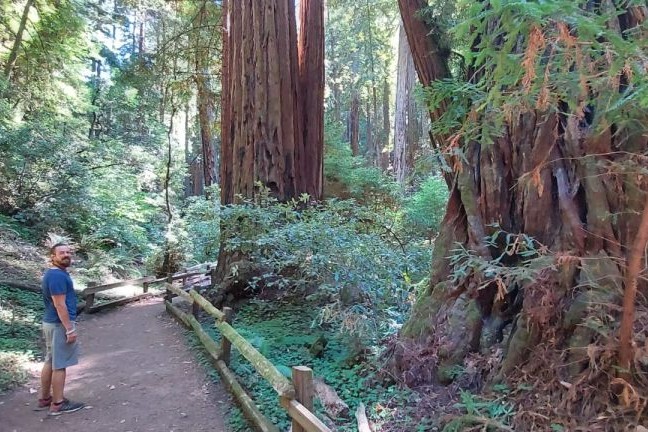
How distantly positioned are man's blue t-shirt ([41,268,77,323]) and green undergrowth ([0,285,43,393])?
1799mm

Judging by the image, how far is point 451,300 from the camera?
4.88 m

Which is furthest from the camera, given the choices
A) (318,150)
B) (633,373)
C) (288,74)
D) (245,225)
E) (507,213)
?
(318,150)

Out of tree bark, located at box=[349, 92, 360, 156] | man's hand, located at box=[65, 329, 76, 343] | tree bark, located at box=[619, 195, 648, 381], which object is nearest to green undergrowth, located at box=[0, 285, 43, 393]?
man's hand, located at box=[65, 329, 76, 343]

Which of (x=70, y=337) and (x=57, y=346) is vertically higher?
(x=70, y=337)

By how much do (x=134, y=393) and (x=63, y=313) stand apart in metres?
1.60

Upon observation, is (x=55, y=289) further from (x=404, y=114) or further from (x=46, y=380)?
(x=404, y=114)

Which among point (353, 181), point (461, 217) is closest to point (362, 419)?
point (461, 217)

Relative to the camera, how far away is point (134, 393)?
602 centimetres

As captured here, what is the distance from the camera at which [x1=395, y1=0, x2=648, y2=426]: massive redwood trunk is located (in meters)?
3.58

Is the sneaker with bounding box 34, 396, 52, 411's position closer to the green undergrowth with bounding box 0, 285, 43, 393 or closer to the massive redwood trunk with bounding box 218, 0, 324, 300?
the green undergrowth with bounding box 0, 285, 43, 393

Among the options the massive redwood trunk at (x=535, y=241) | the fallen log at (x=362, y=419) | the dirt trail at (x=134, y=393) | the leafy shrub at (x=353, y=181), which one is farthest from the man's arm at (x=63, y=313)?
the leafy shrub at (x=353, y=181)

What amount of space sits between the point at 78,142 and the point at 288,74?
9.78m

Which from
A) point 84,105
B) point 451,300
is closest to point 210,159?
point 84,105

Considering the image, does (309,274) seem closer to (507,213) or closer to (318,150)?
(507,213)
